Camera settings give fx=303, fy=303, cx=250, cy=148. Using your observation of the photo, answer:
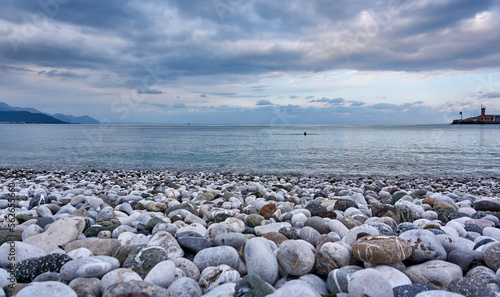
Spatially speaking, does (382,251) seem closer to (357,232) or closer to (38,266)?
(357,232)

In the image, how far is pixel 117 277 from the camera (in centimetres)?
240

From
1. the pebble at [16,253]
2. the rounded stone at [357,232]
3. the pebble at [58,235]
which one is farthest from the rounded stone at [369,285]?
the pebble at [58,235]

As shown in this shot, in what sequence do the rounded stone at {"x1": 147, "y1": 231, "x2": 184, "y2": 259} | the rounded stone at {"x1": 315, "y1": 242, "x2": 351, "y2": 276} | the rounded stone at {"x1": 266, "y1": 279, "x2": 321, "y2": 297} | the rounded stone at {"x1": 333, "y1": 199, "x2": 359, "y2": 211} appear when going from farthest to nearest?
the rounded stone at {"x1": 333, "y1": 199, "x2": 359, "y2": 211}, the rounded stone at {"x1": 147, "y1": 231, "x2": 184, "y2": 259}, the rounded stone at {"x1": 315, "y1": 242, "x2": 351, "y2": 276}, the rounded stone at {"x1": 266, "y1": 279, "x2": 321, "y2": 297}

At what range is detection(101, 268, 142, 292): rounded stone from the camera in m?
2.36

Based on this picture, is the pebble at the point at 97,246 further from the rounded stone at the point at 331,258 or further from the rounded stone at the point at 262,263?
the rounded stone at the point at 331,258

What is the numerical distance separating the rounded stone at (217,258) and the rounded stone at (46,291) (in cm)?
107

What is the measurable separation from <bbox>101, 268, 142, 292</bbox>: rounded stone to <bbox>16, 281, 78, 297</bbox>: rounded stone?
0.33m

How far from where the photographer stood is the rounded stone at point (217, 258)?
2.79 metres

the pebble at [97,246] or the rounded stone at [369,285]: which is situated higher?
the rounded stone at [369,285]


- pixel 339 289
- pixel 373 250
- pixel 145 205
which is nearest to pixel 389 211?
pixel 373 250

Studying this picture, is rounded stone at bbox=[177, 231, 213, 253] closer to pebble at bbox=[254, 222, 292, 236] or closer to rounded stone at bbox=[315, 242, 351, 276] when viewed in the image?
pebble at bbox=[254, 222, 292, 236]

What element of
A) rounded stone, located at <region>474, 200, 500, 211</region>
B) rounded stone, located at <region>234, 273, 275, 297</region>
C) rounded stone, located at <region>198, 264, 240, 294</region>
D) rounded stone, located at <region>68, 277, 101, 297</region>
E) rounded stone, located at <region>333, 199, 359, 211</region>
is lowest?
rounded stone, located at <region>474, 200, 500, 211</region>

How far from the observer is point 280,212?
16.0 ft

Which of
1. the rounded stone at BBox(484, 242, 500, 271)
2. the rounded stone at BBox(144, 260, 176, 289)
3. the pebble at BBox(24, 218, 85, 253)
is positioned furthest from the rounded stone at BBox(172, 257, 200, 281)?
the rounded stone at BBox(484, 242, 500, 271)
